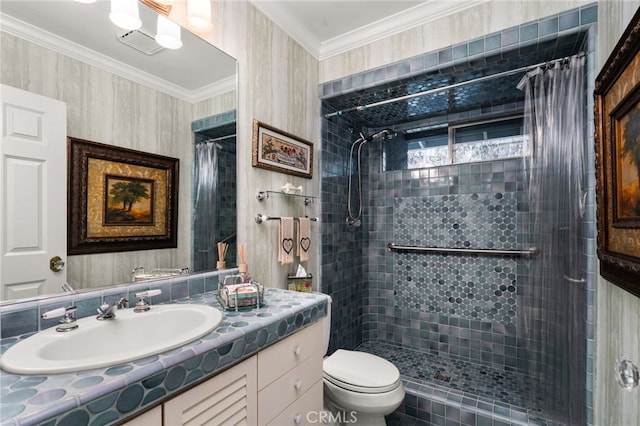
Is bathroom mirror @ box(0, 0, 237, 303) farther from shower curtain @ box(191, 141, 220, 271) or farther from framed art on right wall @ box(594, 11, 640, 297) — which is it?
framed art on right wall @ box(594, 11, 640, 297)

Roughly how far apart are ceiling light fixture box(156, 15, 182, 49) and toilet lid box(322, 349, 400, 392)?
1913mm

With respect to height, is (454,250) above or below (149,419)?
above

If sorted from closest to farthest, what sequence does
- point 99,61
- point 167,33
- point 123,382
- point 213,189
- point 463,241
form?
1. point 123,382
2. point 99,61
3. point 167,33
4. point 213,189
5. point 463,241

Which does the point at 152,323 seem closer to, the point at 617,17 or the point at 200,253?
the point at 200,253

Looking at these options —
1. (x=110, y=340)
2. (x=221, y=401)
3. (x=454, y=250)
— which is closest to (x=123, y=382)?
(x=221, y=401)

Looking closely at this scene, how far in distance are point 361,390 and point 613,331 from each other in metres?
1.17

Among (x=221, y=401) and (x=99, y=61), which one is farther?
(x=99, y=61)

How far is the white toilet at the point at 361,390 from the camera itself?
63.0 inches

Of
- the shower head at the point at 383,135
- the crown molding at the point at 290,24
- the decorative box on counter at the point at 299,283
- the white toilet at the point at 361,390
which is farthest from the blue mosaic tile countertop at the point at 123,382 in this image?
the shower head at the point at 383,135

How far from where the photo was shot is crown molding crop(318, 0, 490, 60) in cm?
185

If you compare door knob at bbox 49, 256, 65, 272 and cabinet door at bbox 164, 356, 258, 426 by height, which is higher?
door knob at bbox 49, 256, 65, 272

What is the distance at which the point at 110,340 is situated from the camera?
1.00 metres

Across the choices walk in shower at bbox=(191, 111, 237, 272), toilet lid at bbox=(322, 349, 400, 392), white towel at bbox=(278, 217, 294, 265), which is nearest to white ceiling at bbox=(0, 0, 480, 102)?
walk in shower at bbox=(191, 111, 237, 272)

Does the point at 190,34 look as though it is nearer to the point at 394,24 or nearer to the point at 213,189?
the point at 213,189
